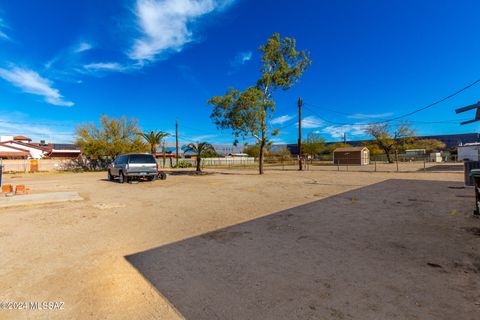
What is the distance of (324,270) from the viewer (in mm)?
3404

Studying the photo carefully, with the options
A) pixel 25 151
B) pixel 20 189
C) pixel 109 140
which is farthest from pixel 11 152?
pixel 20 189

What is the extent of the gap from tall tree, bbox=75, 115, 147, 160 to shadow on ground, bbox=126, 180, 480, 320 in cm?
3456

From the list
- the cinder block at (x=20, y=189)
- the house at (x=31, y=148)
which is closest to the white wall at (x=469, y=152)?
the cinder block at (x=20, y=189)

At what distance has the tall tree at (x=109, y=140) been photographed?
112 ft

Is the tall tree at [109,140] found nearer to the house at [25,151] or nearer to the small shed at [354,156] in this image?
the house at [25,151]

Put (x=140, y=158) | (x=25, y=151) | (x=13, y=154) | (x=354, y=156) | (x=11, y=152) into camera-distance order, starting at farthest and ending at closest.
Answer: (x=25, y=151), (x=11, y=152), (x=13, y=154), (x=354, y=156), (x=140, y=158)

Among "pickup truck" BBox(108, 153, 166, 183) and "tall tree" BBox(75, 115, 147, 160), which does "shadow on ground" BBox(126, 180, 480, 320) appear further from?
"tall tree" BBox(75, 115, 147, 160)

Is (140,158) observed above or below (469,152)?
below

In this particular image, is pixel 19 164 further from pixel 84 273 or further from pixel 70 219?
pixel 84 273

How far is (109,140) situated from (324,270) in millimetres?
38744

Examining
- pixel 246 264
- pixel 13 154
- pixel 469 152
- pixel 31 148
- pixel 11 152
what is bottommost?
pixel 246 264

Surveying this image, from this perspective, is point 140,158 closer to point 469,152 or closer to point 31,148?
point 469,152

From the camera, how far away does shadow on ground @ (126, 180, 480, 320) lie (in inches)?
99.3

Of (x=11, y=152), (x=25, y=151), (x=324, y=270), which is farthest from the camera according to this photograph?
(x=25, y=151)
